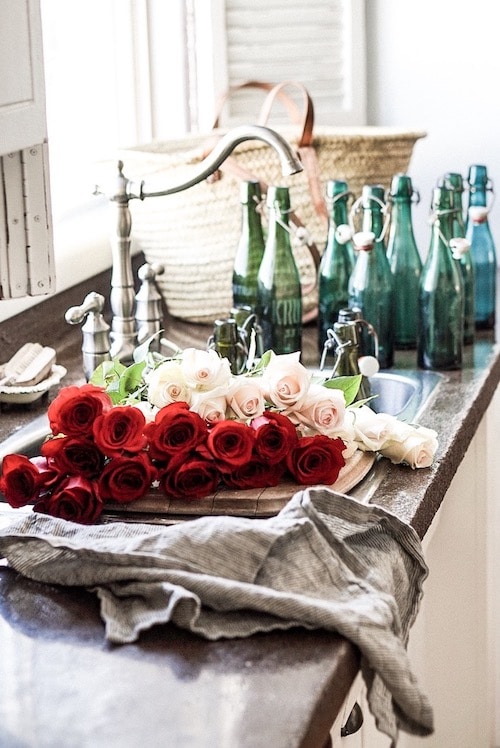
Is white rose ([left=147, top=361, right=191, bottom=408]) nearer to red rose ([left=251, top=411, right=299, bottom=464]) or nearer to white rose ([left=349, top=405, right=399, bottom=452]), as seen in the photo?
red rose ([left=251, top=411, right=299, bottom=464])

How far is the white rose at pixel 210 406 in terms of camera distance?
120cm

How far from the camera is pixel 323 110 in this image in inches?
108

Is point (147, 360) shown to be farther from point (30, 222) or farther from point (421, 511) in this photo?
point (421, 511)

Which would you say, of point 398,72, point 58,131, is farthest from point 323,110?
point 58,131

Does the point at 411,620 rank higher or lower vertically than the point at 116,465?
lower

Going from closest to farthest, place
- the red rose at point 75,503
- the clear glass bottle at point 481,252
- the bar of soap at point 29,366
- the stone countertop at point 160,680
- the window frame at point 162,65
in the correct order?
the stone countertop at point 160,680 → the red rose at point 75,503 → the bar of soap at point 29,366 → the clear glass bottle at point 481,252 → the window frame at point 162,65

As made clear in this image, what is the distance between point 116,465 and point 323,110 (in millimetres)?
1787

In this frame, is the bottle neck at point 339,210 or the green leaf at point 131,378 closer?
the green leaf at point 131,378

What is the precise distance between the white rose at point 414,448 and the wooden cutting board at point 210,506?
0.16 meters

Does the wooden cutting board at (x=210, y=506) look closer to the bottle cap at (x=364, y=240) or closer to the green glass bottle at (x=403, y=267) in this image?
the bottle cap at (x=364, y=240)

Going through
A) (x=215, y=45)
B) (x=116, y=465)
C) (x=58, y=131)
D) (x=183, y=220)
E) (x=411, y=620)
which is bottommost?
(x=411, y=620)

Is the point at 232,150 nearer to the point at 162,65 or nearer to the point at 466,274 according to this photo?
the point at 466,274

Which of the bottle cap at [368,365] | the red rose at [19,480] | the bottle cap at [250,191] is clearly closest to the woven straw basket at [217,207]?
the bottle cap at [250,191]

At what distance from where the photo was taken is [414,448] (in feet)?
4.23
